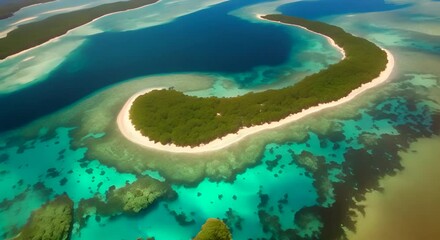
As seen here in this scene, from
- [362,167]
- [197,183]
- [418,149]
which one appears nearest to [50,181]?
[197,183]

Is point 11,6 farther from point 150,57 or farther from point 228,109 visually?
point 228,109

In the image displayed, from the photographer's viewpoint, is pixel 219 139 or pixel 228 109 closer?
pixel 219 139

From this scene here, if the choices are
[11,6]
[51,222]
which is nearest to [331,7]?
[51,222]

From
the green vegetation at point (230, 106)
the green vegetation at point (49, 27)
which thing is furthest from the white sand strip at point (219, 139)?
the green vegetation at point (49, 27)

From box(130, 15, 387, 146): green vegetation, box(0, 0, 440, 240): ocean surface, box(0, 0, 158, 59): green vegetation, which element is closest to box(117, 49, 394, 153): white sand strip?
box(130, 15, 387, 146): green vegetation

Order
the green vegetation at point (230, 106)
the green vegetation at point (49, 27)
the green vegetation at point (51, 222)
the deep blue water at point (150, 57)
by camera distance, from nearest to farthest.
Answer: the green vegetation at point (51, 222), the green vegetation at point (230, 106), the deep blue water at point (150, 57), the green vegetation at point (49, 27)

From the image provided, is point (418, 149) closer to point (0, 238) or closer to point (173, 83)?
point (173, 83)

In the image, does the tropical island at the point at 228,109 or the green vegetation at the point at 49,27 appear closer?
the tropical island at the point at 228,109

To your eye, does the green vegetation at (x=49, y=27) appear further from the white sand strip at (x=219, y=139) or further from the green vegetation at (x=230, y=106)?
the green vegetation at (x=230, y=106)
